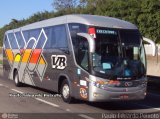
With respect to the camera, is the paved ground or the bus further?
the bus

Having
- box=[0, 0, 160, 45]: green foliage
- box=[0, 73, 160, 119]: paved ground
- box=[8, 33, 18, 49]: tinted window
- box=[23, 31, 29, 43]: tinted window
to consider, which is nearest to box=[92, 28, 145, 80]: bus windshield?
box=[0, 73, 160, 119]: paved ground

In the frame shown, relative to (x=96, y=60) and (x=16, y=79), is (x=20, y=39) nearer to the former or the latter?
(x=16, y=79)

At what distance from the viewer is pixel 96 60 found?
1369 cm

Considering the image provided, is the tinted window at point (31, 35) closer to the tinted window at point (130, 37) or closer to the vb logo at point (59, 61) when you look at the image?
the vb logo at point (59, 61)

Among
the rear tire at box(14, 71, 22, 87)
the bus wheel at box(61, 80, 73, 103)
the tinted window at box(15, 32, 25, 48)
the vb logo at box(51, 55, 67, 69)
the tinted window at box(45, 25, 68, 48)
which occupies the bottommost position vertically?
the rear tire at box(14, 71, 22, 87)

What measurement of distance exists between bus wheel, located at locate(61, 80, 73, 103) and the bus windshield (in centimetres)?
205

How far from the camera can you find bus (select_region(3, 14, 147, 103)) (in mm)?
13656

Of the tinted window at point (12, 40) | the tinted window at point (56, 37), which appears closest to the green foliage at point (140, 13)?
the tinted window at point (12, 40)

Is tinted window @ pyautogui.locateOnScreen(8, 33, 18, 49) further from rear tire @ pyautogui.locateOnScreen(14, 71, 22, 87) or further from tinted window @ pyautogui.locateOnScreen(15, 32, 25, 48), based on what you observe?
rear tire @ pyautogui.locateOnScreen(14, 71, 22, 87)

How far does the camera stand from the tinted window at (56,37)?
1589cm

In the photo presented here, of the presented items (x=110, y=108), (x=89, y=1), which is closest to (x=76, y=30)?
(x=110, y=108)

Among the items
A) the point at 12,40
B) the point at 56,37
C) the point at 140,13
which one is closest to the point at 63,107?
the point at 56,37

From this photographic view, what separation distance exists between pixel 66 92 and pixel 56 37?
2.38 meters

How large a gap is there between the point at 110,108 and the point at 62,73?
2331mm
